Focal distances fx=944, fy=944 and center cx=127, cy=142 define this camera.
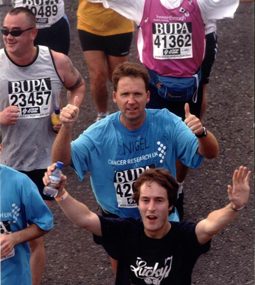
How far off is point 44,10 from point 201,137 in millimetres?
2990

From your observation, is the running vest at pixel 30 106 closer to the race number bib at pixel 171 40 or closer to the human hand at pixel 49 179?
the race number bib at pixel 171 40

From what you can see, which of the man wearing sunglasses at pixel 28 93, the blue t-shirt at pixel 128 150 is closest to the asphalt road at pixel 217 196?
the man wearing sunglasses at pixel 28 93

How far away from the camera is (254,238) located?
22.2 feet

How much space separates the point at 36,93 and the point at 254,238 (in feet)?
6.33

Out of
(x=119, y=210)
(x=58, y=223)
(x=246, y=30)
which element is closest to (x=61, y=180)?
(x=119, y=210)

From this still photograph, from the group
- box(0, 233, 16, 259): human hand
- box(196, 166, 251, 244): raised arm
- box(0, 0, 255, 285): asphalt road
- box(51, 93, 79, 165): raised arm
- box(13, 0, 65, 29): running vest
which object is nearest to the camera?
box(196, 166, 251, 244): raised arm

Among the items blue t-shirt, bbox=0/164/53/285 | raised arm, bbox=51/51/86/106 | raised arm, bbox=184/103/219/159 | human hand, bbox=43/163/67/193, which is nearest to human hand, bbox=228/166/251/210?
raised arm, bbox=184/103/219/159

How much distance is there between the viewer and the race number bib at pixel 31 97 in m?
6.01

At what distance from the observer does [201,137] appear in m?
5.17

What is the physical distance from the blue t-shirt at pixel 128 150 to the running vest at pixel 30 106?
718 mm

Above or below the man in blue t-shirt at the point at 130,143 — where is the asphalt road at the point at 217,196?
below

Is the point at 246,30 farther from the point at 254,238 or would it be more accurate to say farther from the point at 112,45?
the point at 254,238

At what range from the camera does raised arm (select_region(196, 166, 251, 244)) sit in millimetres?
4555

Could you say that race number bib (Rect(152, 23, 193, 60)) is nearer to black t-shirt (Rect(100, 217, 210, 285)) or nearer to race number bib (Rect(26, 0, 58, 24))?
race number bib (Rect(26, 0, 58, 24))
